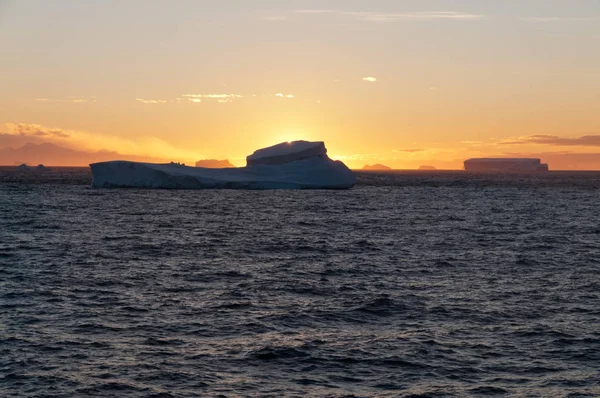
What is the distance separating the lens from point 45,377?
45.8ft

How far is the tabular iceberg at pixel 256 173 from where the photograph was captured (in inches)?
3223

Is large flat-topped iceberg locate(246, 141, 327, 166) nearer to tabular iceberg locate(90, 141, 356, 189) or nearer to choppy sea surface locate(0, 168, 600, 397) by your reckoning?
tabular iceberg locate(90, 141, 356, 189)

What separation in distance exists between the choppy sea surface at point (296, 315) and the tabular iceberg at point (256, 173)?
137ft

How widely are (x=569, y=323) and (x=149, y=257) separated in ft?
55.0

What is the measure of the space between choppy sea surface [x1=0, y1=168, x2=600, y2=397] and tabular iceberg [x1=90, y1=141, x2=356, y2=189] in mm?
41608

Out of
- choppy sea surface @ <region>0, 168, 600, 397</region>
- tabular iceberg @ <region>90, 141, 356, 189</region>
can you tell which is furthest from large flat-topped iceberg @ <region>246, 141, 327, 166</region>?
choppy sea surface @ <region>0, 168, 600, 397</region>

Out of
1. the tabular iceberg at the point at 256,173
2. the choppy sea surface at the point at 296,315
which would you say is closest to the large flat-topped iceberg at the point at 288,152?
the tabular iceberg at the point at 256,173

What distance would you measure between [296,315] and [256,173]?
64667mm

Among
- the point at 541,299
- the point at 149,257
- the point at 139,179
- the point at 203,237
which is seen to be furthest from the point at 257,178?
the point at 541,299

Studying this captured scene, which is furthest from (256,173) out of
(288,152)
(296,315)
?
(296,315)

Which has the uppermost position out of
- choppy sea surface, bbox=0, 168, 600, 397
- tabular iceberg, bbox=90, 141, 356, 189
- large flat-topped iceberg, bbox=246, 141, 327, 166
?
large flat-topped iceberg, bbox=246, 141, 327, 166

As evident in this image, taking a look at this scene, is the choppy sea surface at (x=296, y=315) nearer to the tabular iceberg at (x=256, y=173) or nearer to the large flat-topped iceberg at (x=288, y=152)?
the tabular iceberg at (x=256, y=173)

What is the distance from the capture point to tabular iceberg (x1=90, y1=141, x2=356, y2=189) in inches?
3223

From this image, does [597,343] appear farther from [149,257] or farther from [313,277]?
[149,257]
